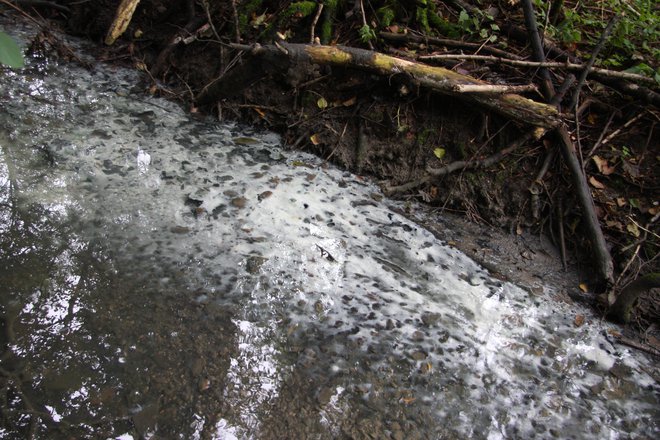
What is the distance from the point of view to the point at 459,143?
424cm

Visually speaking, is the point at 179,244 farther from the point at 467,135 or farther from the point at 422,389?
the point at 467,135

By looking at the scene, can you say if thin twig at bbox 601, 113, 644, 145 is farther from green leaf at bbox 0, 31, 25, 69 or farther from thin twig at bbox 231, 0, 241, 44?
green leaf at bbox 0, 31, 25, 69

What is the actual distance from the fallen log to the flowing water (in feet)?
3.29

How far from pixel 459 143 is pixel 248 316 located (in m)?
2.50

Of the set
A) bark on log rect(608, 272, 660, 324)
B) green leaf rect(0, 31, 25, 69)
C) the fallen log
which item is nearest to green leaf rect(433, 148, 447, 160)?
the fallen log

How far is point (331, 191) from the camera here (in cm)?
414

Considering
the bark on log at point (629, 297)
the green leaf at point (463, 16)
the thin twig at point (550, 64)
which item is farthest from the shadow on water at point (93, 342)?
the green leaf at point (463, 16)

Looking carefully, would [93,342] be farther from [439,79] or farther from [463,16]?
[463,16]

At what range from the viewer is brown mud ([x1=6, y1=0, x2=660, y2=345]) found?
3818 millimetres

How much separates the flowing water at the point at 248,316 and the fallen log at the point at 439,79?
1.00 m

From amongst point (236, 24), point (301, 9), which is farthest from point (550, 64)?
point (236, 24)

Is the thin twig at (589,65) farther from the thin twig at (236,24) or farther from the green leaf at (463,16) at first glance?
the thin twig at (236,24)

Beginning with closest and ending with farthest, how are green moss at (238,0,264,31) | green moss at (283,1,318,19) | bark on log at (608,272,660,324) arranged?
bark on log at (608,272,660,324), green moss at (283,1,318,19), green moss at (238,0,264,31)

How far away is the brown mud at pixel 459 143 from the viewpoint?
3818 millimetres
